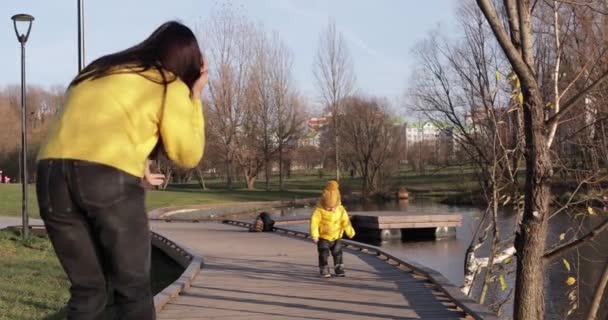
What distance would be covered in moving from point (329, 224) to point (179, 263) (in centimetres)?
451

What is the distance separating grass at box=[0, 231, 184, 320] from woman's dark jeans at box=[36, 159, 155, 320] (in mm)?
4531

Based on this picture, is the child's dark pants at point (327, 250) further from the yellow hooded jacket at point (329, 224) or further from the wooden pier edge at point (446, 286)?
the wooden pier edge at point (446, 286)

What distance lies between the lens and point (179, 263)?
12.6 meters

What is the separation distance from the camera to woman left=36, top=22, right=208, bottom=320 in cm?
237

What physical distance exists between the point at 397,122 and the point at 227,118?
12.7 metres

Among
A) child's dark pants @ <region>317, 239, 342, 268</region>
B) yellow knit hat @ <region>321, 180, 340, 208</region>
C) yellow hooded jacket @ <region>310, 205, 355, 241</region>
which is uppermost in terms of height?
yellow knit hat @ <region>321, 180, 340, 208</region>

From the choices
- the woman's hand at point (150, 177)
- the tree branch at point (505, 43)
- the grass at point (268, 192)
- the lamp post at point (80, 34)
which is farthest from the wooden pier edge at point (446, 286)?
the grass at point (268, 192)

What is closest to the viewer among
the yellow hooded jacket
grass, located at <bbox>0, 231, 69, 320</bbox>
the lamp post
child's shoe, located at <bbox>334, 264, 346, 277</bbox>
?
grass, located at <bbox>0, 231, 69, 320</bbox>

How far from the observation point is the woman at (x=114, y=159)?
7.77ft

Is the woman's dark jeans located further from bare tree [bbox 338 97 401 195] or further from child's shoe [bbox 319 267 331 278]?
bare tree [bbox 338 97 401 195]

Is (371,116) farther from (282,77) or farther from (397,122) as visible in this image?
(282,77)

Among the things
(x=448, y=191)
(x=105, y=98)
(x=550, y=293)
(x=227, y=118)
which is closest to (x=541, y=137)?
(x=105, y=98)

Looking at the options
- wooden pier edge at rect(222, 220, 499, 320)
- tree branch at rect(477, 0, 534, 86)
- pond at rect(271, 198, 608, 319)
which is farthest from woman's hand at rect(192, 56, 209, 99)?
A: pond at rect(271, 198, 608, 319)

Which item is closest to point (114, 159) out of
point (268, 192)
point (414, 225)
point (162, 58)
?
point (162, 58)
